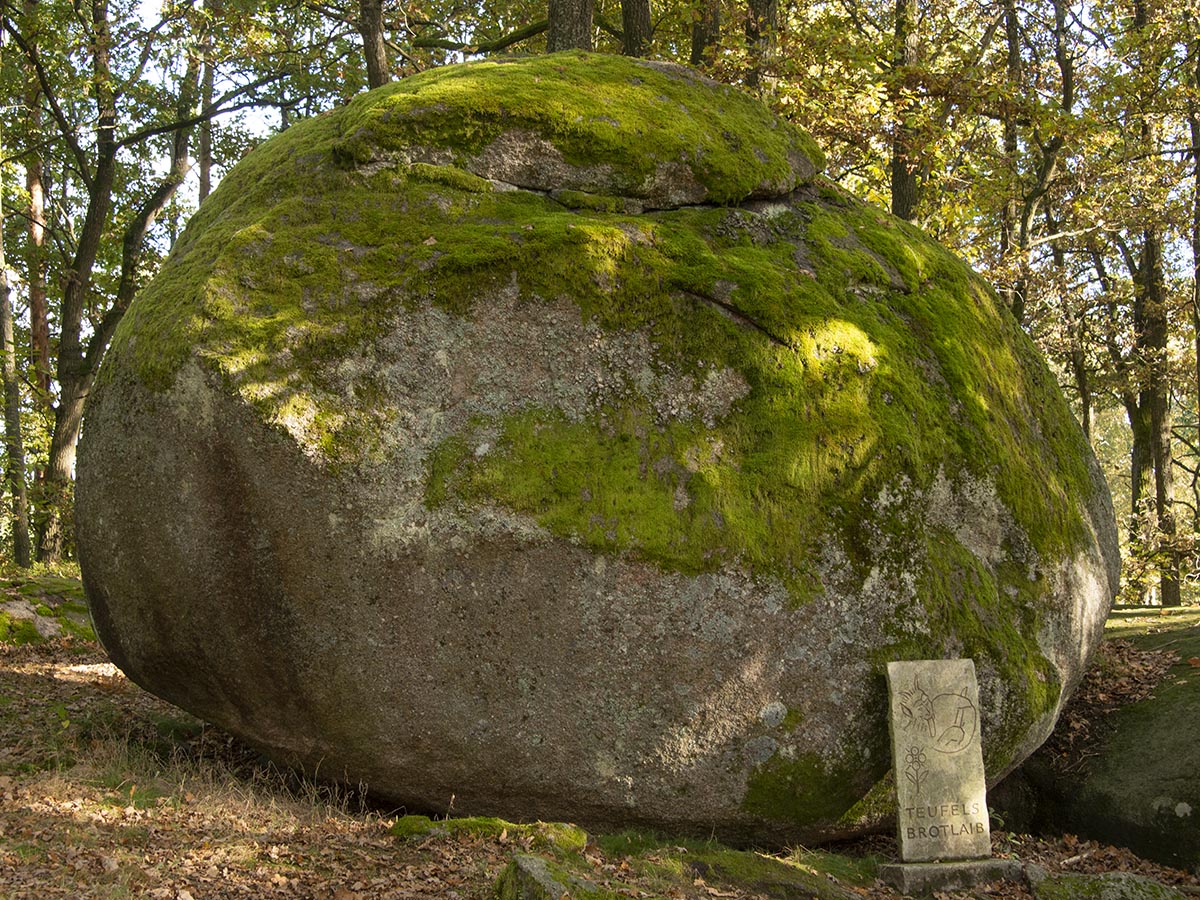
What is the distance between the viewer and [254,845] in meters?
5.00

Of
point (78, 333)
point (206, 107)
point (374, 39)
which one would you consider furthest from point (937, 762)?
point (206, 107)

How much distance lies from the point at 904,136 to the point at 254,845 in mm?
10356

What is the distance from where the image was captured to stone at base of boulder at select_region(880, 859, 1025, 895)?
17.9ft

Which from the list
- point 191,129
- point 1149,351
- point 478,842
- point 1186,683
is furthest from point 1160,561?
point 191,129

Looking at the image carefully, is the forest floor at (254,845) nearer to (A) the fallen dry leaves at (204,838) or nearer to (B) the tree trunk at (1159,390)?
(A) the fallen dry leaves at (204,838)

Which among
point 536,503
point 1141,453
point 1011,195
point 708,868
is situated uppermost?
point 1011,195

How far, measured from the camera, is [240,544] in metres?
5.42

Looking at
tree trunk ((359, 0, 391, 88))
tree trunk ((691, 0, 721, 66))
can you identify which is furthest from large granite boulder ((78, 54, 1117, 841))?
tree trunk ((691, 0, 721, 66))

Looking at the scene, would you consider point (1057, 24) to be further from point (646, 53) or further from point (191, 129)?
point (191, 129)

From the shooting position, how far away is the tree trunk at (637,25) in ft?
42.2

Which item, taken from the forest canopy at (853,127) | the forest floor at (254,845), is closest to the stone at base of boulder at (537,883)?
the forest floor at (254,845)

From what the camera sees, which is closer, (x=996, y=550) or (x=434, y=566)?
(x=434, y=566)

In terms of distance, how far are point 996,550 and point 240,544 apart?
4745mm

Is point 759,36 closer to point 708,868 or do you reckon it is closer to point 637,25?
point 637,25
